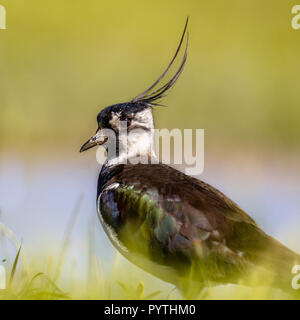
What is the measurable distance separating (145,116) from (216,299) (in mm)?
2105

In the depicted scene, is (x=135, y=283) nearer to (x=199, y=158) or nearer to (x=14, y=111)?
(x=199, y=158)

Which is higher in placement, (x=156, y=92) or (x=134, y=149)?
(x=156, y=92)

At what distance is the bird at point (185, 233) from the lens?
153 inches

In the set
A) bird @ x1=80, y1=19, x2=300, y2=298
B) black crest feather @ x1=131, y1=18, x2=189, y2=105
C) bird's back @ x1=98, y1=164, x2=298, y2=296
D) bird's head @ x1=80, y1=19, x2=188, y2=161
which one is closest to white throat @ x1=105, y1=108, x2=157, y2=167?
bird's head @ x1=80, y1=19, x2=188, y2=161

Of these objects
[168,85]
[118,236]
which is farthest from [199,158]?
[118,236]

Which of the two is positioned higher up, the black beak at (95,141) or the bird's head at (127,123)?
the bird's head at (127,123)

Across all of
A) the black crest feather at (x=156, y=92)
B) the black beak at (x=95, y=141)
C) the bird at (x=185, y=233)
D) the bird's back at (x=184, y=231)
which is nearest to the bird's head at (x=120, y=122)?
the black beak at (x=95, y=141)

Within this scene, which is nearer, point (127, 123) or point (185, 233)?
point (185, 233)

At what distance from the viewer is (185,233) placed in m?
4.05

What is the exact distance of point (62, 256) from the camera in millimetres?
3709

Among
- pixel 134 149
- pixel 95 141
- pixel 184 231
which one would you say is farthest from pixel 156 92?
pixel 184 231

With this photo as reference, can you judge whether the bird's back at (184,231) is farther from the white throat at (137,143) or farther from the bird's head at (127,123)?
the bird's head at (127,123)

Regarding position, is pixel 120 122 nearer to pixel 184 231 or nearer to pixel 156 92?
pixel 156 92
